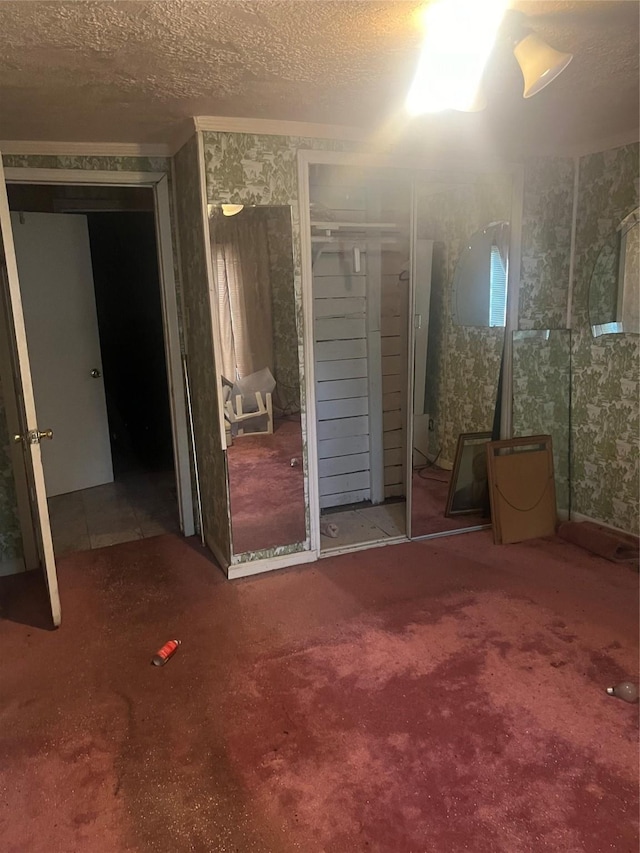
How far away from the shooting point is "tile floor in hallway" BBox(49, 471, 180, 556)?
12.2 ft

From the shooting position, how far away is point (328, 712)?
6.90 feet

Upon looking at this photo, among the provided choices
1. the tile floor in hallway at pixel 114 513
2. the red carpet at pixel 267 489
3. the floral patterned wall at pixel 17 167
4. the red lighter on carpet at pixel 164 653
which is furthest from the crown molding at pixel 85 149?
the red lighter on carpet at pixel 164 653

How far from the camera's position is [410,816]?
5.56 feet

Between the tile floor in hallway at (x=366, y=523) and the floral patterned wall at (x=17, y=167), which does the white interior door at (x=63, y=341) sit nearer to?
the floral patterned wall at (x=17, y=167)

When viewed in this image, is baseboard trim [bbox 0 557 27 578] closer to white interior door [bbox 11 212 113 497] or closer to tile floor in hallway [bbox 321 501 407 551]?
white interior door [bbox 11 212 113 497]

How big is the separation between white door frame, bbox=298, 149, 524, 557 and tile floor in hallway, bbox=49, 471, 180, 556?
1169mm

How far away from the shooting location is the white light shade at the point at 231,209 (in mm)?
2764

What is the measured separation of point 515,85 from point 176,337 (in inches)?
81.1

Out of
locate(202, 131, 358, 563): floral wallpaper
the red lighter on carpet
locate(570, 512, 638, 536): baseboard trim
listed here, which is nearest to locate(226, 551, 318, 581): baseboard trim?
the red lighter on carpet

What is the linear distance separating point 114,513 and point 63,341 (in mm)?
1312

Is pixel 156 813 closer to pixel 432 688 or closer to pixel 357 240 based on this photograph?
pixel 432 688

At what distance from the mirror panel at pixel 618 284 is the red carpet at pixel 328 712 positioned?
1278 mm

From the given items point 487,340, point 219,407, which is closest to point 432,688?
point 219,407

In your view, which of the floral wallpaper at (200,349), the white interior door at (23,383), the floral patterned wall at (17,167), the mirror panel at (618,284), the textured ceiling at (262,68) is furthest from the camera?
the mirror panel at (618,284)
